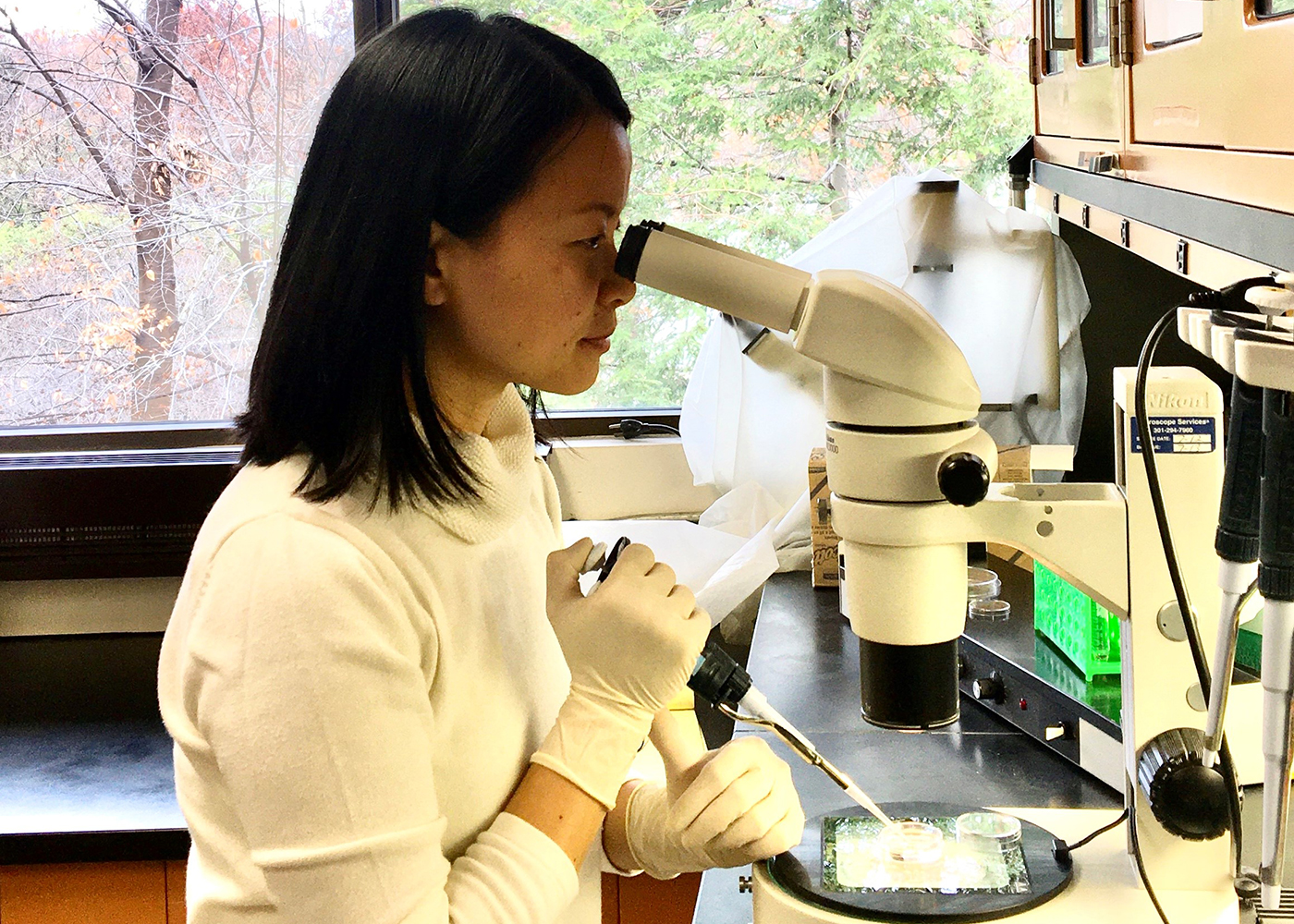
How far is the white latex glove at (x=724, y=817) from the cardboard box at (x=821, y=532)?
108 cm

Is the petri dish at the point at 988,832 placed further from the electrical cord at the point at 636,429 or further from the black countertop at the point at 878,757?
the electrical cord at the point at 636,429

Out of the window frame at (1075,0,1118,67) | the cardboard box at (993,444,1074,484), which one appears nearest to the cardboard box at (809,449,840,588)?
the cardboard box at (993,444,1074,484)

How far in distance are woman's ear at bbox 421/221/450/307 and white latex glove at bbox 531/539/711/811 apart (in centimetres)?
25

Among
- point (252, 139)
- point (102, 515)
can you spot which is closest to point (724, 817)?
point (102, 515)

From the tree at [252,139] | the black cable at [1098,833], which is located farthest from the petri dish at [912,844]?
the tree at [252,139]

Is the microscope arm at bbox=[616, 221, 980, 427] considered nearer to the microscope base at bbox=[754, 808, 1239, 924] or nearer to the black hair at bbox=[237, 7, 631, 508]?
the black hair at bbox=[237, 7, 631, 508]

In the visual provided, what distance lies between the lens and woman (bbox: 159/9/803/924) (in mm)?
793

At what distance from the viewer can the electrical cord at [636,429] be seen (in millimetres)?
2713

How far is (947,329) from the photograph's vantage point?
2.32 metres

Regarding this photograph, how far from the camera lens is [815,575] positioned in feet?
7.19

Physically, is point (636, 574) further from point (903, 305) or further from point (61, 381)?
point (61, 381)

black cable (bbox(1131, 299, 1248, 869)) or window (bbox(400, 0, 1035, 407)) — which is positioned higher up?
window (bbox(400, 0, 1035, 407))

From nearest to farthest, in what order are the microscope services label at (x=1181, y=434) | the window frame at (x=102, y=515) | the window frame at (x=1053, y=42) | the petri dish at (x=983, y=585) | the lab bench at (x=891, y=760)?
the microscope services label at (x=1181, y=434)
the lab bench at (x=891, y=760)
the window frame at (x=1053, y=42)
the petri dish at (x=983, y=585)
the window frame at (x=102, y=515)

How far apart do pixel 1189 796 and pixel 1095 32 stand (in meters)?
0.80
